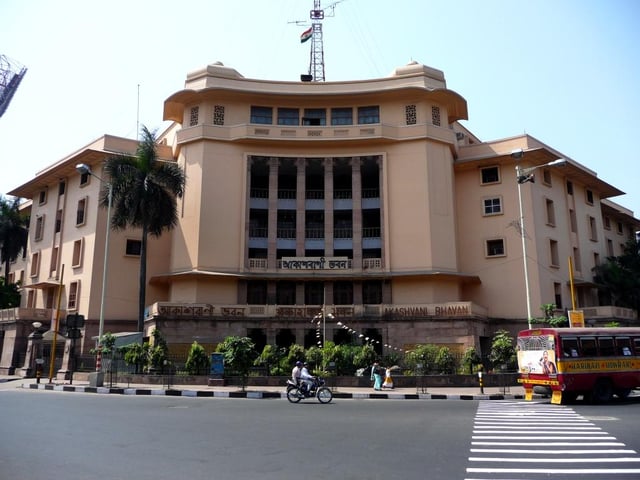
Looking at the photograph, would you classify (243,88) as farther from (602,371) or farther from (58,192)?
(602,371)

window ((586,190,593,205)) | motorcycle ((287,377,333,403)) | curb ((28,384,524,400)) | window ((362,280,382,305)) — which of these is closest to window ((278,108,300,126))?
window ((362,280,382,305))

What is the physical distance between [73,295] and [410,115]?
100 feet

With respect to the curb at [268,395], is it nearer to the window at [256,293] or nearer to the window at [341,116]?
the window at [256,293]

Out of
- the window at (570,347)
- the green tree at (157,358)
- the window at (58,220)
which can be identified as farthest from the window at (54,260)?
the window at (570,347)

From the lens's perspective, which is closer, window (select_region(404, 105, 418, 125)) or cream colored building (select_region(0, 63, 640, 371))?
cream colored building (select_region(0, 63, 640, 371))

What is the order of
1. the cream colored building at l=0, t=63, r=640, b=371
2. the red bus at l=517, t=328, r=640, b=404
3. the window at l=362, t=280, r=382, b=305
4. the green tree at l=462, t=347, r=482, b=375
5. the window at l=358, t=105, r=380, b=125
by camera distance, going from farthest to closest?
the window at l=358, t=105, r=380, b=125, the window at l=362, t=280, r=382, b=305, the cream colored building at l=0, t=63, r=640, b=371, the green tree at l=462, t=347, r=482, b=375, the red bus at l=517, t=328, r=640, b=404

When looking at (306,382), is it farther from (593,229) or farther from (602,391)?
(593,229)

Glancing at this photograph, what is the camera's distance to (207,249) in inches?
1543

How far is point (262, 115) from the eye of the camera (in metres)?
43.1

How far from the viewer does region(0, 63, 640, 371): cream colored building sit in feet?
129

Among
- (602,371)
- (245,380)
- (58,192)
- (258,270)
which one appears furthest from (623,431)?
(58,192)

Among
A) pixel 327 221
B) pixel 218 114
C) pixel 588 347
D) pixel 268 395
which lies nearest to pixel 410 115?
pixel 327 221

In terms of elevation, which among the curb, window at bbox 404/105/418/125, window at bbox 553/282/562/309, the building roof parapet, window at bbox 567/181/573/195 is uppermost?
the building roof parapet

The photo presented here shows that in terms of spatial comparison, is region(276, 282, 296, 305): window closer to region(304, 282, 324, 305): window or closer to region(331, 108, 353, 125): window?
region(304, 282, 324, 305): window
